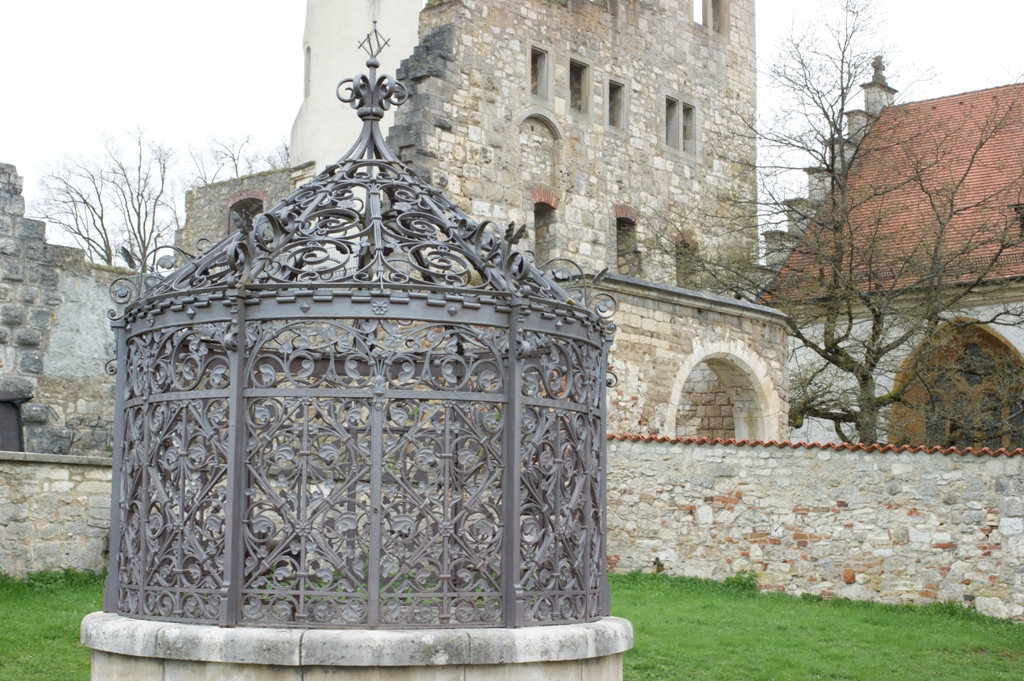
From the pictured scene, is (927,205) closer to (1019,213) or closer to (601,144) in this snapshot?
(1019,213)

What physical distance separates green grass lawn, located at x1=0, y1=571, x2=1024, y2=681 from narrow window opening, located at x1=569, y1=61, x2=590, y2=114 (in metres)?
12.5

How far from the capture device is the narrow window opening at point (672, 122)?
25828mm

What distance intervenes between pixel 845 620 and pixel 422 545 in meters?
7.74

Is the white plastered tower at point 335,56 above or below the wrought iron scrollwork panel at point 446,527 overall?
above

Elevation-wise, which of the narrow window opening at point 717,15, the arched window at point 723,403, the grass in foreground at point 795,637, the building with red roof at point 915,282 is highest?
the narrow window opening at point 717,15

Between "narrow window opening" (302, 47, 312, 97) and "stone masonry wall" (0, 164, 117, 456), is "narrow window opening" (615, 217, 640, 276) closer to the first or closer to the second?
"narrow window opening" (302, 47, 312, 97)

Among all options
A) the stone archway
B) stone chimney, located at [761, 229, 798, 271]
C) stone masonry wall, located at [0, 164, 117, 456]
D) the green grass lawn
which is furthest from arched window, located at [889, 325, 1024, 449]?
Answer: stone masonry wall, located at [0, 164, 117, 456]

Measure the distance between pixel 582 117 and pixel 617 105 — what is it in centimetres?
131

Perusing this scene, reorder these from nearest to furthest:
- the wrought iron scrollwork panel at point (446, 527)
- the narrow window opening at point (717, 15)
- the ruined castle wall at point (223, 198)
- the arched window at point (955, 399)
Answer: the wrought iron scrollwork panel at point (446, 527)
the arched window at point (955, 399)
the ruined castle wall at point (223, 198)
the narrow window opening at point (717, 15)

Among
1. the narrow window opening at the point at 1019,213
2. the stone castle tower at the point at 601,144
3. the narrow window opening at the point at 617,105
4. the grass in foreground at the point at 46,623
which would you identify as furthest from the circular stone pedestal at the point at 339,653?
the narrow window opening at the point at 617,105

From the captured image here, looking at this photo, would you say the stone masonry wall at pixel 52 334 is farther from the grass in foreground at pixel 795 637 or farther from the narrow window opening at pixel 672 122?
the narrow window opening at pixel 672 122

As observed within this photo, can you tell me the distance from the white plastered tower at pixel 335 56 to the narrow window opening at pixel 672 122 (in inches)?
212

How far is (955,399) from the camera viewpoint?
2141 centimetres

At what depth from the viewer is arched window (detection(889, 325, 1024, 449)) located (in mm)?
Result: 20938
